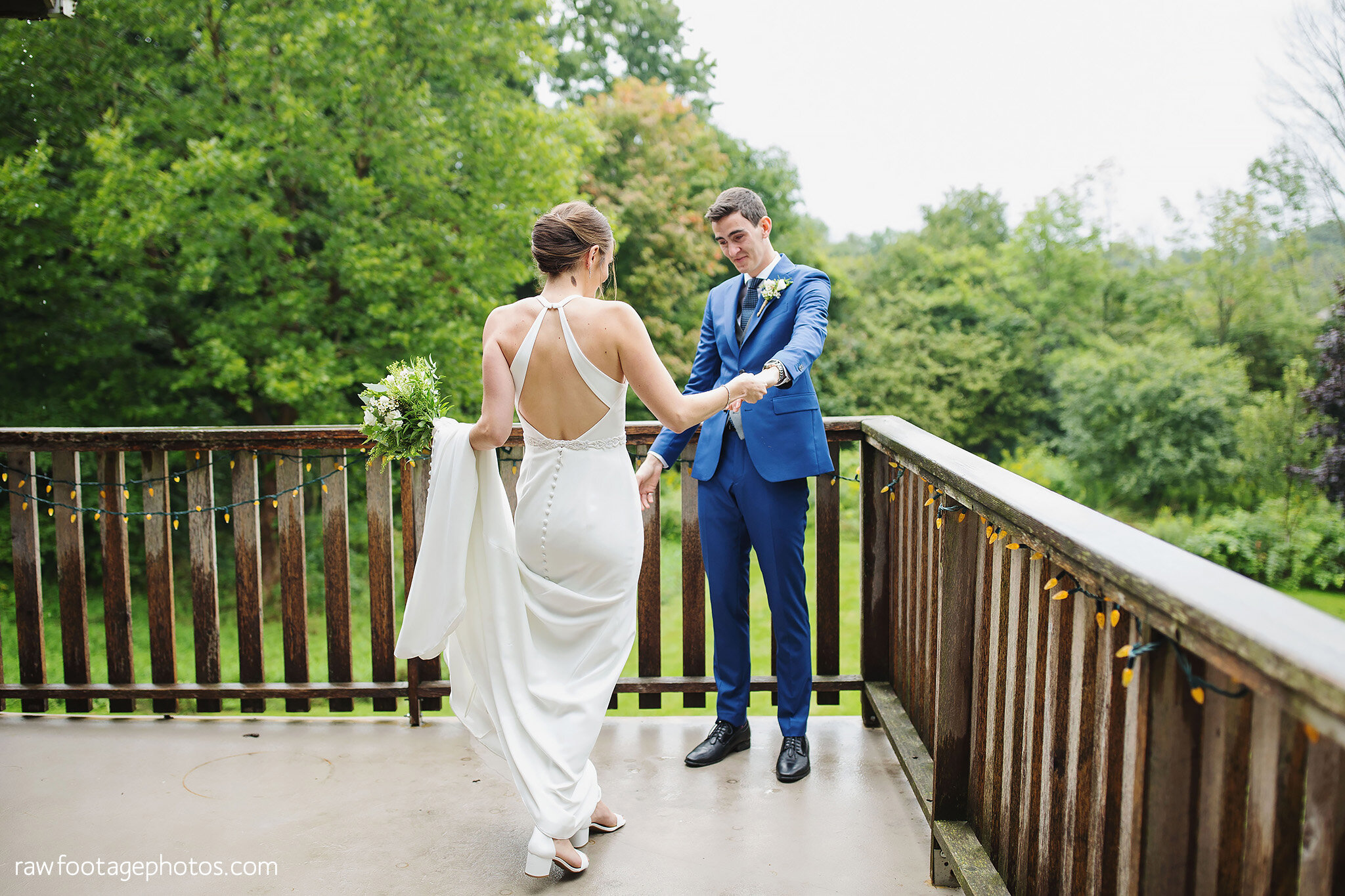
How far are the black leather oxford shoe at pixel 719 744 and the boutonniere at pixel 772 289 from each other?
1328 mm

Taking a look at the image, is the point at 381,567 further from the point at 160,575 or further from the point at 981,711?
the point at 981,711

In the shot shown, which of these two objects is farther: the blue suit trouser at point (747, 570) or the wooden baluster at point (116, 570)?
the wooden baluster at point (116, 570)

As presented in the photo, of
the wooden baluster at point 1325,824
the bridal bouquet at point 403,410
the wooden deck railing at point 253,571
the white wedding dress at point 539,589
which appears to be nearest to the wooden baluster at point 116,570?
the wooden deck railing at point 253,571

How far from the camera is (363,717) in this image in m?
3.20

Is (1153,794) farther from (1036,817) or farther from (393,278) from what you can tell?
(393,278)

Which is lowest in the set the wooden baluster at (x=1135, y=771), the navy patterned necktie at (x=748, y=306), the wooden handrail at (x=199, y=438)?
the wooden baluster at (x=1135, y=771)

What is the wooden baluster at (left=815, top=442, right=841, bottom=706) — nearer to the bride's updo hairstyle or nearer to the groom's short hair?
the groom's short hair

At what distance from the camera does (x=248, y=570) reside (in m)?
3.21

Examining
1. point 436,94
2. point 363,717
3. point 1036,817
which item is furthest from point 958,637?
point 436,94

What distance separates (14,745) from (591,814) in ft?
6.83

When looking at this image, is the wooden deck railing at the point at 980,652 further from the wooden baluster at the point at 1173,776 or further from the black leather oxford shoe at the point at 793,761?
the black leather oxford shoe at the point at 793,761

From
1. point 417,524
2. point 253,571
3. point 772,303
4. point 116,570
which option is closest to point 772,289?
point 772,303

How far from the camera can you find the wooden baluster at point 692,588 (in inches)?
127

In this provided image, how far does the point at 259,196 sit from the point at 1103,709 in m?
8.77
